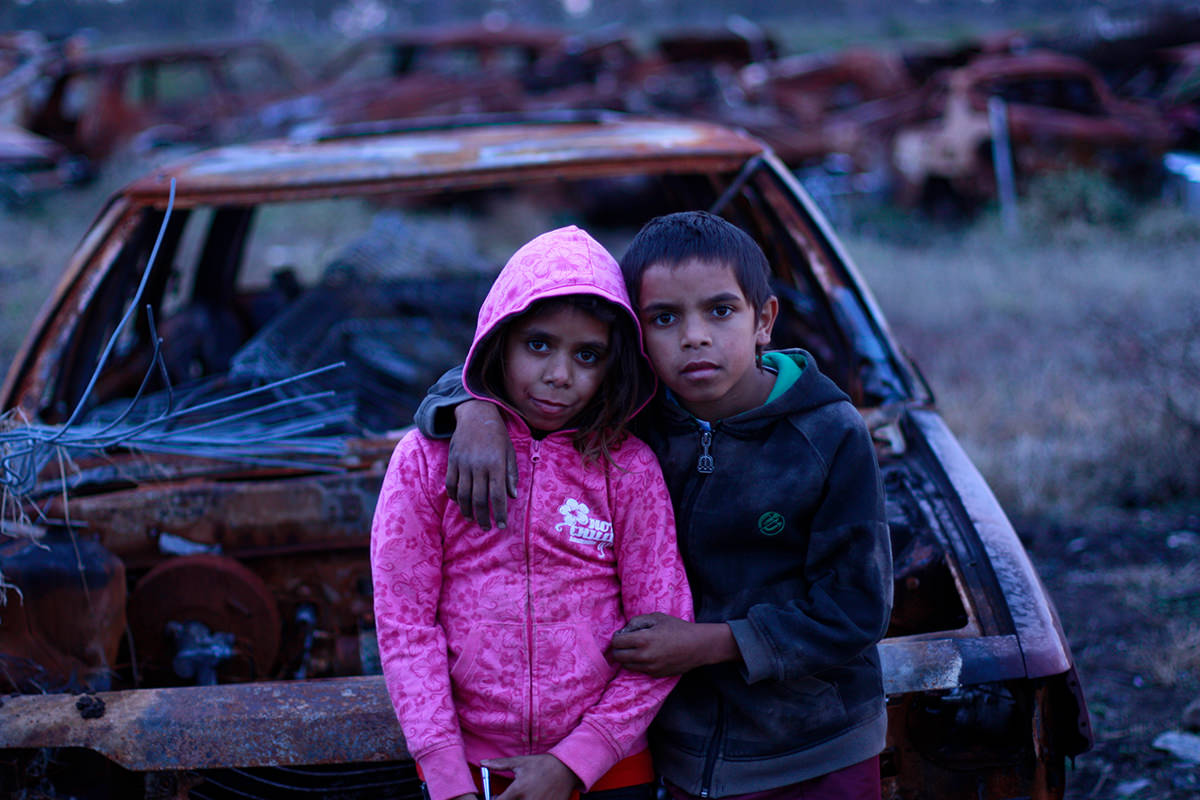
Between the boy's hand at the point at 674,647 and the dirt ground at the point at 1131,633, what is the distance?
5.19 feet

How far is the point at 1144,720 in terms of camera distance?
2758 mm

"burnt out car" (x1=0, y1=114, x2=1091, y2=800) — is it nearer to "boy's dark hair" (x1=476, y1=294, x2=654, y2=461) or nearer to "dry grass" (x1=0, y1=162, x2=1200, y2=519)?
"boy's dark hair" (x1=476, y1=294, x2=654, y2=461)

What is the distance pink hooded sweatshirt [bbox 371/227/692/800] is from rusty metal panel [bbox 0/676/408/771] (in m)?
0.28

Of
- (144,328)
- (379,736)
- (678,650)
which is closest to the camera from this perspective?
(678,650)

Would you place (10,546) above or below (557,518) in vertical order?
below

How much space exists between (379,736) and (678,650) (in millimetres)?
593

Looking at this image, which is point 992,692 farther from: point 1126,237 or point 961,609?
point 1126,237

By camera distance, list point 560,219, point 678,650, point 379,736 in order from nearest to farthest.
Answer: point 678,650
point 379,736
point 560,219

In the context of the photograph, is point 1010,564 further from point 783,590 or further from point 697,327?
point 697,327

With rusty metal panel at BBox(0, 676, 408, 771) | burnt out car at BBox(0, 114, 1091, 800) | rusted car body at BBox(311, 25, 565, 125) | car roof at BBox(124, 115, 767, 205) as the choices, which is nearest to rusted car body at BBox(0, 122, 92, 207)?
rusted car body at BBox(311, 25, 565, 125)

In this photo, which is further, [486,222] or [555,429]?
[486,222]

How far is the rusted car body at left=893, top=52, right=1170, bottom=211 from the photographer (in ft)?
29.1

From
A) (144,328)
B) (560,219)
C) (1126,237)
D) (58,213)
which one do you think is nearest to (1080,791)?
(144,328)

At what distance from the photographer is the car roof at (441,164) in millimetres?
2652
